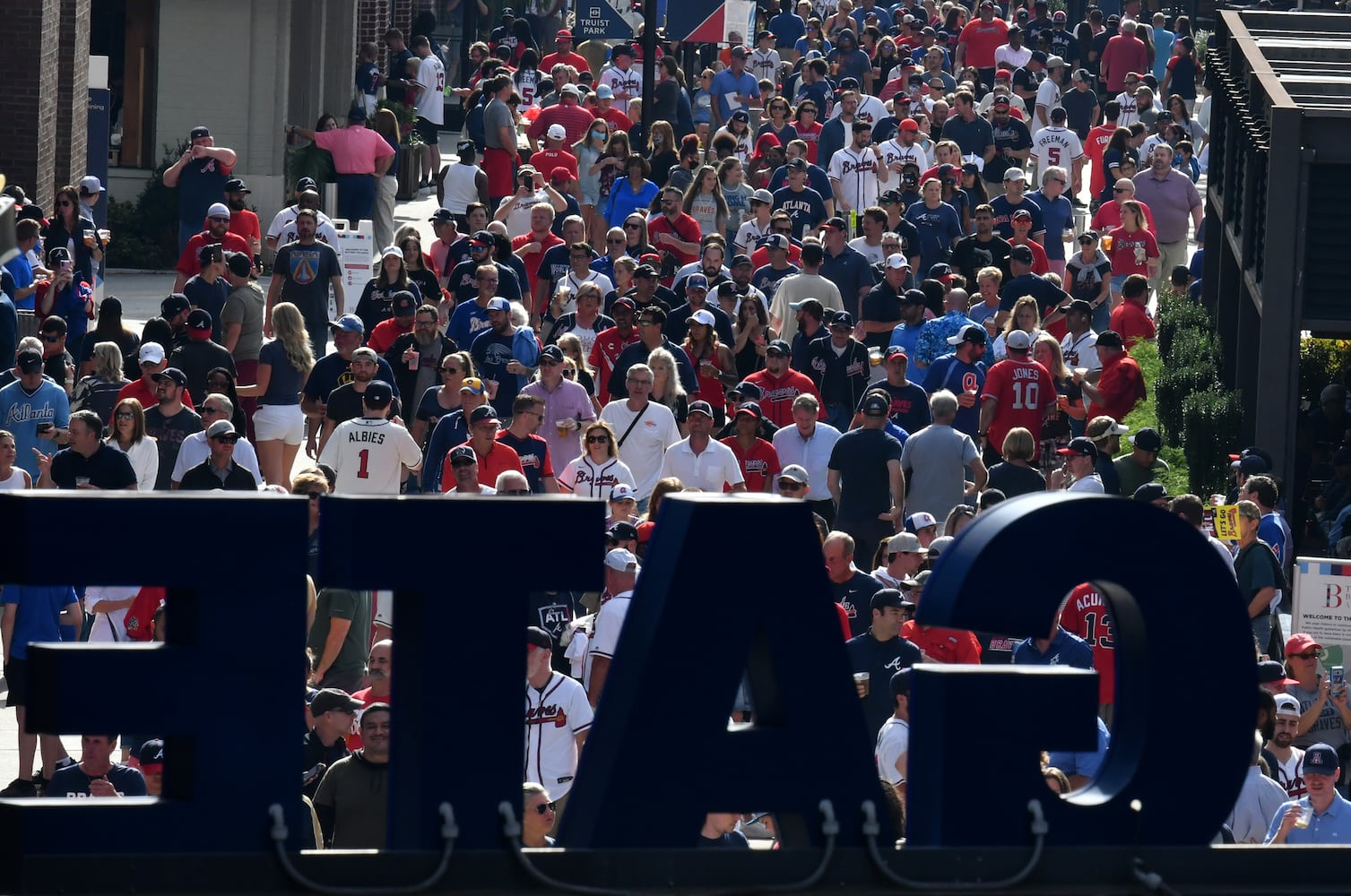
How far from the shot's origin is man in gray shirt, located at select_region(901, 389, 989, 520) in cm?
1453

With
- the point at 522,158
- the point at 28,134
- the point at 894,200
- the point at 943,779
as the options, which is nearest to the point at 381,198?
the point at 522,158

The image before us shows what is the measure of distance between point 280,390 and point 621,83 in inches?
626

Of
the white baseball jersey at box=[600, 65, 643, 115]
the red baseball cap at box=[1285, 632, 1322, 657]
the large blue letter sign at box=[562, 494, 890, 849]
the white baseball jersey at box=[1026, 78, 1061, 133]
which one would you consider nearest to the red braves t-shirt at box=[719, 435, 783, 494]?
the red baseball cap at box=[1285, 632, 1322, 657]

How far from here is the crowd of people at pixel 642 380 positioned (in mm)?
11406

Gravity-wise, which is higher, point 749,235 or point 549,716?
point 749,235

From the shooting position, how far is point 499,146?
25047 millimetres

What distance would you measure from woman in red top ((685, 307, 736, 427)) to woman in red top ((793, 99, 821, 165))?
34.2ft

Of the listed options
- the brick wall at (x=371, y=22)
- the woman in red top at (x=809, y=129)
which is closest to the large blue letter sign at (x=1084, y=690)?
the woman in red top at (x=809, y=129)

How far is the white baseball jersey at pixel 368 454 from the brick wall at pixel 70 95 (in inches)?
396

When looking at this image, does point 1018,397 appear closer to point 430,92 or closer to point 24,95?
point 24,95

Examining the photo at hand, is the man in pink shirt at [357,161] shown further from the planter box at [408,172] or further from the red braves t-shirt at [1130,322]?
the red braves t-shirt at [1130,322]

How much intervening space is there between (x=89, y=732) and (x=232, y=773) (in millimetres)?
425

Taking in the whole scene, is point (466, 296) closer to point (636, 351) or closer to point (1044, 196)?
point (636, 351)

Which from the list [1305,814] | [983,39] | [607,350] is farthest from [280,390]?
[983,39]
